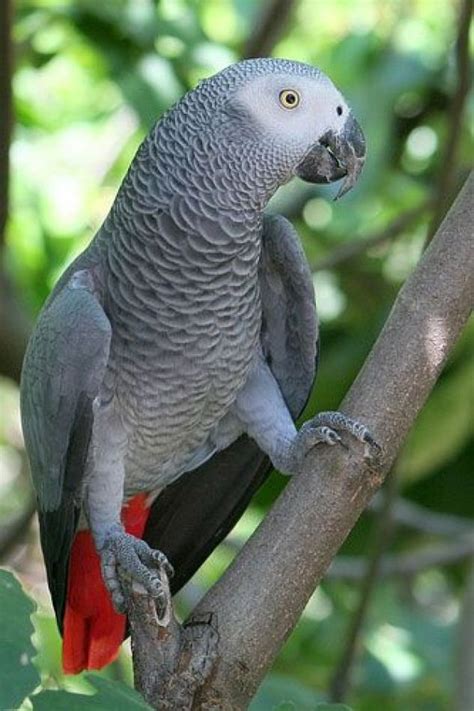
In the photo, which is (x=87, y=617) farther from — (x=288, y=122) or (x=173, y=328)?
(x=288, y=122)

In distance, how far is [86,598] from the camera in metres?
1.60

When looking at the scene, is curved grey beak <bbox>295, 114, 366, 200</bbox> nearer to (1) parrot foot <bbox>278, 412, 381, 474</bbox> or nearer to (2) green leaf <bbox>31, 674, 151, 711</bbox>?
(1) parrot foot <bbox>278, 412, 381, 474</bbox>

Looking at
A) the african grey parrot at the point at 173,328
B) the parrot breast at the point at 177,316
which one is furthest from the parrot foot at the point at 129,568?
the parrot breast at the point at 177,316

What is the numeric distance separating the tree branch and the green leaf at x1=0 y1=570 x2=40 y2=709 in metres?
0.34

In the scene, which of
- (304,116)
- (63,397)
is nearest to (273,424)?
(63,397)

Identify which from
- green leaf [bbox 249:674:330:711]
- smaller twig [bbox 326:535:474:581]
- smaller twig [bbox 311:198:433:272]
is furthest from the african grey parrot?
smaller twig [bbox 326:535:474:581]

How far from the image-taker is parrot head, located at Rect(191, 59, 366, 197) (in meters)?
1.39

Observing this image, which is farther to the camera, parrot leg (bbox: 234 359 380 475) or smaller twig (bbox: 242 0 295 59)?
smaller twig (bbox: 242 0 295 59)

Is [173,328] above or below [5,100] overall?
below

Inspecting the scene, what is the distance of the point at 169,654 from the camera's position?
1.20m

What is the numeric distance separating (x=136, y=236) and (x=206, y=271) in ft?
0.30

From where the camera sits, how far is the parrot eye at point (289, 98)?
1381 millimetres

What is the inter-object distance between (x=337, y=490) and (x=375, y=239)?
3.30 ft

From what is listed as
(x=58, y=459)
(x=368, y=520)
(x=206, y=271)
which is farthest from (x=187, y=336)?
(x=368, y=520)
